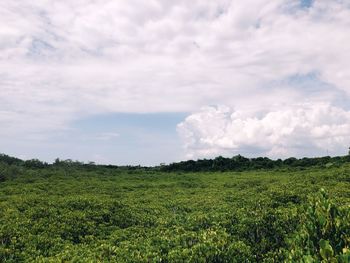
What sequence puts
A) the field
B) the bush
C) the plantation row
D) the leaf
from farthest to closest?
the plantation row
the field
the bush
the leaf

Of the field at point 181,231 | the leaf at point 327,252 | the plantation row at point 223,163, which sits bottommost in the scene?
the field at point 181,231

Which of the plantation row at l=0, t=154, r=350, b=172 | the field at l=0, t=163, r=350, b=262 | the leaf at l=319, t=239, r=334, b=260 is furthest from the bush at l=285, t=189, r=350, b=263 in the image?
the plantation row at l=0, t=154, r=350, b=172

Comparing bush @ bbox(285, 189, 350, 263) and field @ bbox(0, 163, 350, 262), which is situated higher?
bush @ bbox(285, 189, 350, 263)

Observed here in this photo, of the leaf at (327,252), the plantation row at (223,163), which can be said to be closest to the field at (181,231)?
the leaf at (327,252)

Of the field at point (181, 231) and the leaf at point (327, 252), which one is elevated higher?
the leaf at point (327, 252)

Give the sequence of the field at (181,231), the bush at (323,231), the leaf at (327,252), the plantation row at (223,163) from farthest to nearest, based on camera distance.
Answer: the plantation row at (223,163) < the field at (181,231) < the bush at (323,231) < the leaf at (327,252)

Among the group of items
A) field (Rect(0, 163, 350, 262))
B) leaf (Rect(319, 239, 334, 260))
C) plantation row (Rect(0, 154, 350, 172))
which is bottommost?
field (Rect(0, 163, 350, 262))

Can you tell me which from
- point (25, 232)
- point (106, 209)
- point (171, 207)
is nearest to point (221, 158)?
point (171, 207)

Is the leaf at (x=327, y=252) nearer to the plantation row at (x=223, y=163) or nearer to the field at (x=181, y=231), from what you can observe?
the field at (x=181, y=231)

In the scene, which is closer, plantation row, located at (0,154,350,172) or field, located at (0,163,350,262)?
field, located at (0,163,350,262)

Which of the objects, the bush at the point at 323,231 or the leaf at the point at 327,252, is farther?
the bush at the point at 323,231

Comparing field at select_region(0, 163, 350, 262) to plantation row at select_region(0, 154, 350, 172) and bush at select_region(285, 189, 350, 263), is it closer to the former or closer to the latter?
bush at select_region(285, 189, 350, 263)

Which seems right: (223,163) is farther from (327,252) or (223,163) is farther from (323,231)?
(327,252)

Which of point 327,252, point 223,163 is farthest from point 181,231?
point 223,163
